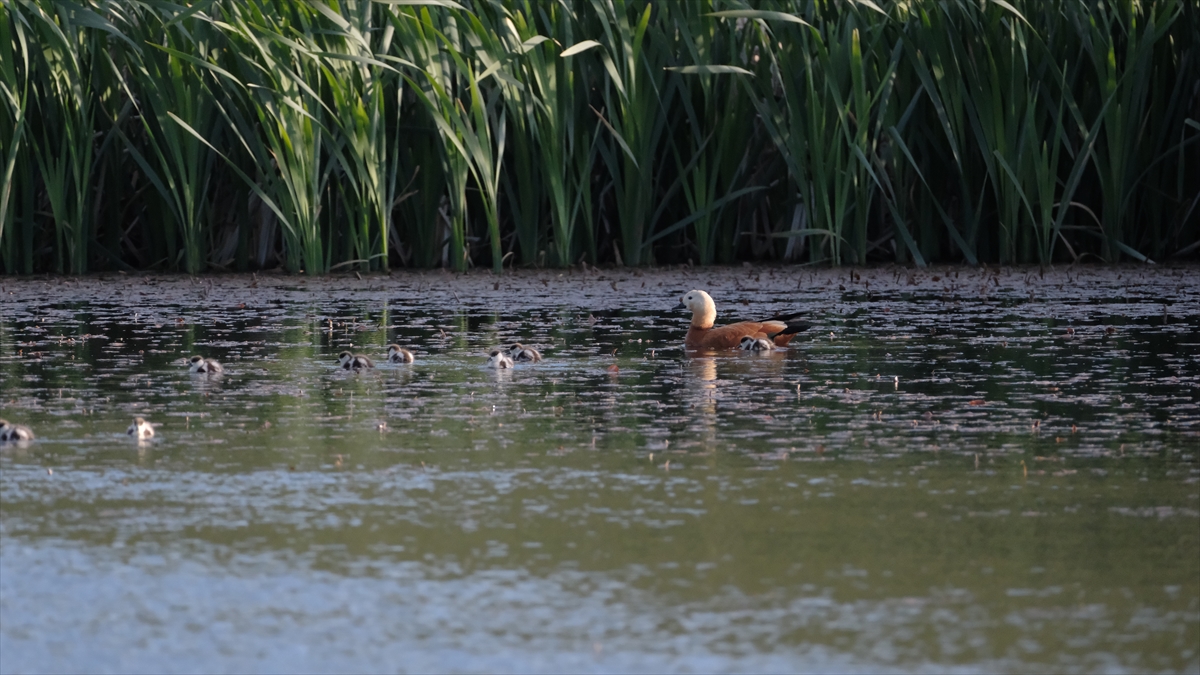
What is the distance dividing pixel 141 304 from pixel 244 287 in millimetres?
1154

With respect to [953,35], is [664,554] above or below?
below

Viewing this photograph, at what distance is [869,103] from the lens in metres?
12.2

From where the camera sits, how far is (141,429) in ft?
18.4

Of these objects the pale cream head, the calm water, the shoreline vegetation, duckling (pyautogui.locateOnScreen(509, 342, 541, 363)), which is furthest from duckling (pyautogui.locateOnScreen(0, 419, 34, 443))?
the shoreline vegetation

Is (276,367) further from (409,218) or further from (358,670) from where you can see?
(409,218)

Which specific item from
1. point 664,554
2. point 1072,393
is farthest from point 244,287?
point 664,554

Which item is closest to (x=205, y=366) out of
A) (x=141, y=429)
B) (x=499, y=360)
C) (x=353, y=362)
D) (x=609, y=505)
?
(x=353, y=362)

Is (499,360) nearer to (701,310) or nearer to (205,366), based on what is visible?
(205,366)

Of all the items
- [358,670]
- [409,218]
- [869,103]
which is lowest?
[358,670]

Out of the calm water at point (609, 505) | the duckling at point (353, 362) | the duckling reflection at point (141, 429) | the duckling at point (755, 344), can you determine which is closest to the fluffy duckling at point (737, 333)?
the duckling at point (755, 344)

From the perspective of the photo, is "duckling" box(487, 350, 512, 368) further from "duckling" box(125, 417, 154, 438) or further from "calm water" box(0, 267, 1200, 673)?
"duckling" box(125, 417, 154, 438)

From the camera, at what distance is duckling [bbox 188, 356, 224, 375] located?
7.36 m

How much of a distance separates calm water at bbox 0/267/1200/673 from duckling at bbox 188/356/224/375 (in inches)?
2.2

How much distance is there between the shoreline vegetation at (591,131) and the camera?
11.9 metres
